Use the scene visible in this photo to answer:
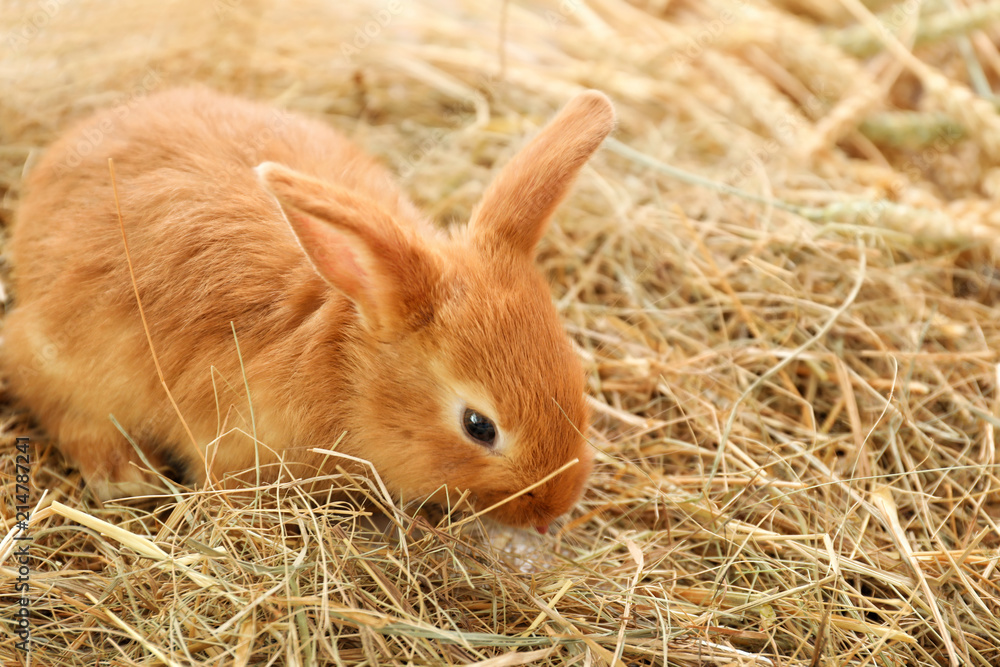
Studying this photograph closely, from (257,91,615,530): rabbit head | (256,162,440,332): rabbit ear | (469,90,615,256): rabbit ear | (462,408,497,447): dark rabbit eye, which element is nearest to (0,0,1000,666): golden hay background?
(257,91,615,530): rabbit head

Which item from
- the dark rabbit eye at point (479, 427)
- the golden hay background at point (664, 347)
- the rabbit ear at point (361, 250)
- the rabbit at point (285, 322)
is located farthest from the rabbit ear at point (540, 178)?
the golden hay background at point (664, 347)

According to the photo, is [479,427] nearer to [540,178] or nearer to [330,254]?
[330,254]

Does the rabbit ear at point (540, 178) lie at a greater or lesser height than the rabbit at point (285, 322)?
greater

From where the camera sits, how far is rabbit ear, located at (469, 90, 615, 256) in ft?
9.47

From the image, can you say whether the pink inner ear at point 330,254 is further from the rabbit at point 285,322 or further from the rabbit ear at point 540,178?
the rabbit ear at point 540,178

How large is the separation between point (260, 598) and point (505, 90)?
407cm

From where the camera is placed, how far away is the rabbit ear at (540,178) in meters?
2.89

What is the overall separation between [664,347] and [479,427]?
161 cm

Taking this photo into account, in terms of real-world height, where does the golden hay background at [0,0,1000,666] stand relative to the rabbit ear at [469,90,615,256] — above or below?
below

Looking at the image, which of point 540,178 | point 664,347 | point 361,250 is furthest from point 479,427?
point 664,347

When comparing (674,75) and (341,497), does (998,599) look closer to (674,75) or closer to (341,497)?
(341,497)

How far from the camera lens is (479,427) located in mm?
2666

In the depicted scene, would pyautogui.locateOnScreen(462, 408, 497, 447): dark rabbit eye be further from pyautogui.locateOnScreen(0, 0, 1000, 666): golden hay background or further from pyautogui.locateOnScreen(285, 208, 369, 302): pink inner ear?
pyautogui.locateOnScreen(285, 208, 369, 302): pink inner ear

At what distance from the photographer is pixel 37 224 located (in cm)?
323
